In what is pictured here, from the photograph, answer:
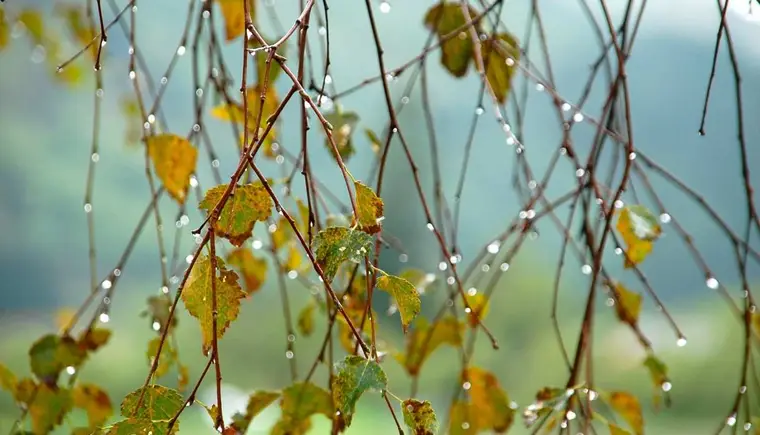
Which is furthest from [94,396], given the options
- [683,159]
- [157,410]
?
[683,159]

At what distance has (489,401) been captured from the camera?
2.29ft

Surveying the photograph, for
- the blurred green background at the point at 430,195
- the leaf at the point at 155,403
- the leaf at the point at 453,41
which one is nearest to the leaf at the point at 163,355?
the leaf at the point at 155,403

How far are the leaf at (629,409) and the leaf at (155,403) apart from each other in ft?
1.22

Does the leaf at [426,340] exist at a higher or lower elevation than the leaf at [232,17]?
lower

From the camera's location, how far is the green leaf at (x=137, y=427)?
1.01 feet

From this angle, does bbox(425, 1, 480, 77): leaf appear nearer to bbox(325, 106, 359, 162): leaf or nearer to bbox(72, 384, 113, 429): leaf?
bbox(325, 106, 359, 162): leaf

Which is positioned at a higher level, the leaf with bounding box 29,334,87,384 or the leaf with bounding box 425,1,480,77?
the leaf with bounding box 425,1,480,77

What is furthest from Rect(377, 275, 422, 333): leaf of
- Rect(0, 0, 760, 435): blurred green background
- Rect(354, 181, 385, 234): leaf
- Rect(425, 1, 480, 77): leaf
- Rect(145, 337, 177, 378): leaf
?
Rect(0, 0, 760, 435): blurred green background

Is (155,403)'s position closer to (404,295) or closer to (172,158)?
(404,295)

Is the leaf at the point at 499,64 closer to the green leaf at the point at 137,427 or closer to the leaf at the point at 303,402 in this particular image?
the leaf at the point at 303,402

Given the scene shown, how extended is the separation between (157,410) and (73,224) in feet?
6.62

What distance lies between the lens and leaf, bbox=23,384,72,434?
2.14 feet

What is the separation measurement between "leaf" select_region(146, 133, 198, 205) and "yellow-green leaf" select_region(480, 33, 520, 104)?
0.25 m

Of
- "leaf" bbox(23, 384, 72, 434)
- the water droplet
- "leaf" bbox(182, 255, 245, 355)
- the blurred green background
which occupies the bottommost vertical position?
"leaf" bbox(182, 255, 245, 355)
